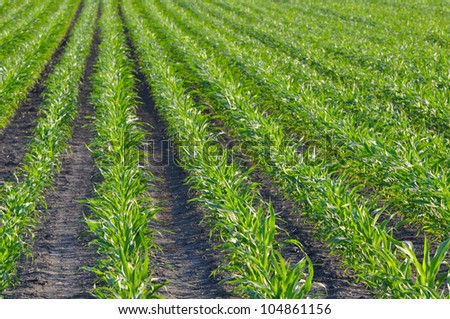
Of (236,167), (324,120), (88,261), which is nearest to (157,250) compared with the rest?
(88,261)

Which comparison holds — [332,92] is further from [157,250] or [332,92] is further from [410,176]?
[157,250]

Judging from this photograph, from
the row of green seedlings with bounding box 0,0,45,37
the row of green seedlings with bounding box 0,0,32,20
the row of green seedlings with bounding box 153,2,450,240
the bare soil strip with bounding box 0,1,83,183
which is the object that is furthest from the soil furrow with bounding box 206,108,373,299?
the row of green seedlings with bounding box 0,0,32,20

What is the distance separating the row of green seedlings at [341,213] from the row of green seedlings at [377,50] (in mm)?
2086

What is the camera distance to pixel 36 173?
7801mm

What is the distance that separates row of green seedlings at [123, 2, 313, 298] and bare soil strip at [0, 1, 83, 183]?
2170 mm

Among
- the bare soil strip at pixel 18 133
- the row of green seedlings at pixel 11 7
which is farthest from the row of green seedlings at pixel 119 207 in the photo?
the row of green seedlings at pixel 11 7

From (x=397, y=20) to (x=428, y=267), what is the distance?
18.8m

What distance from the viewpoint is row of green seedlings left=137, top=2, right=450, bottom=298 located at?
16.4 feet

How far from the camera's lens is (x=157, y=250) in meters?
6.72

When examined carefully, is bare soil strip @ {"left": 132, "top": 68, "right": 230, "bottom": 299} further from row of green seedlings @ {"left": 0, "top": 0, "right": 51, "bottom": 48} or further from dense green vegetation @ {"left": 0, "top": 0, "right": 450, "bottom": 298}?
row of green seedlings @ {"left": 0, "top": 0, "right": 51, "bottom": 48}

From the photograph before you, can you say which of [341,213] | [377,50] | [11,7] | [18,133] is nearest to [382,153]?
[341,213]

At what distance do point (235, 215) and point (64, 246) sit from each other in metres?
1.86

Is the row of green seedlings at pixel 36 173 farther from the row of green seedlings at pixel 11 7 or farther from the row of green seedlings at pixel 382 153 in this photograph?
the row of green seedlings at pixel 11 7

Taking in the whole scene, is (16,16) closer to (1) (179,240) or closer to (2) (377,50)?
(2) (377,50)
